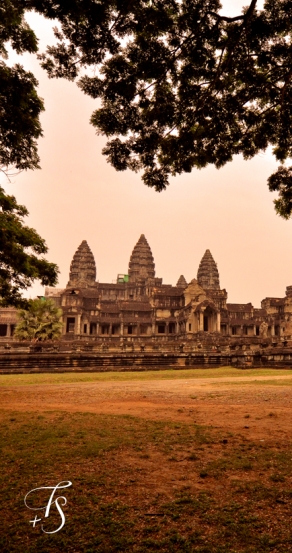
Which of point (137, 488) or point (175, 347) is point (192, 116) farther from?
point (175, 347)

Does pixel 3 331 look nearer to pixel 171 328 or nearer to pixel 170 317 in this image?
pixel 170 317

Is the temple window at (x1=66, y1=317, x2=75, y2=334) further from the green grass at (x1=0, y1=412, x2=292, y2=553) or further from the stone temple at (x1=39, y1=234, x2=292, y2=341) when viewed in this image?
the green grass at (x1=0, y1=412, x2=292, y2=553)

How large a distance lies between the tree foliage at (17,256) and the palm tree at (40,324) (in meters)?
22.4

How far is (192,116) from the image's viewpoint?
7.78 meters

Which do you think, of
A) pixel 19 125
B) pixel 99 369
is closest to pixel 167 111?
pixel 19 125

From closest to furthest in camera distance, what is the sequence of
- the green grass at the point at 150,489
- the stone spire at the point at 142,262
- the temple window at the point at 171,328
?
1. the green grass at the point at 150,489
2. the temple window at the point at 171,328
3. the stone spire at the point at 142,262

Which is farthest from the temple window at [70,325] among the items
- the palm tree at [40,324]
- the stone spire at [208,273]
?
the stone spire at [208,273]

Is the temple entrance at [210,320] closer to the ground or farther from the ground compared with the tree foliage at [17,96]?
closer to the ground

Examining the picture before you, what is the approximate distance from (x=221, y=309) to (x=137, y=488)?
185 feet

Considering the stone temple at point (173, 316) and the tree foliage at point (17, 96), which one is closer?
the tree foliage at point (17, 96)

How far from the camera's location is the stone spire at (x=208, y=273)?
87.5 metres

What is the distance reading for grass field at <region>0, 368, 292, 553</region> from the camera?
122 inches

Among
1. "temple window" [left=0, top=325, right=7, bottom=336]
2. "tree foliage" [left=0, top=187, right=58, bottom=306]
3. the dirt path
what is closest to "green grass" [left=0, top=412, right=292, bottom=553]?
the dirt path

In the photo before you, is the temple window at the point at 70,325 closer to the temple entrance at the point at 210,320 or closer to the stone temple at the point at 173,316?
the stone temple at the point at 173,316
